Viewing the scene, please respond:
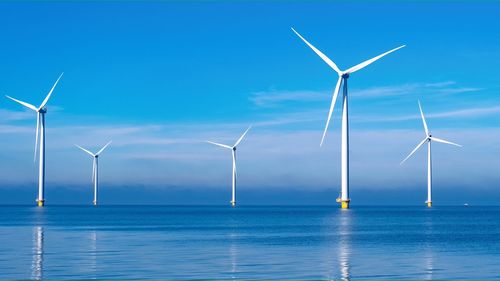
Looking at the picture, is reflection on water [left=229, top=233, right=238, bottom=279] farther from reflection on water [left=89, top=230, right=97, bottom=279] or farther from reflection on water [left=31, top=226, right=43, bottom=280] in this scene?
reflection on water [left=31, top=226, right=43, bottom=280]

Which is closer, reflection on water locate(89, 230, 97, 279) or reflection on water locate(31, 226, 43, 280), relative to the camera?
reflection on water locate(31, 226, 43, 280)

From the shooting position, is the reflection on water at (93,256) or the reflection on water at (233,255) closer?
the reflection on water at (233,255)

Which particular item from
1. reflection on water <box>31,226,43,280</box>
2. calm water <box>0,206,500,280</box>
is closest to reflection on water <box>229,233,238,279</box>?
Result: calm water <box>0,206,500,280</box>

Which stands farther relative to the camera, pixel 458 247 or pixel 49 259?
pixel 458 247

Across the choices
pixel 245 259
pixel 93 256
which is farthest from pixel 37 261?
pixel 245 259

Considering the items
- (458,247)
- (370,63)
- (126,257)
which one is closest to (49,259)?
(126,257)

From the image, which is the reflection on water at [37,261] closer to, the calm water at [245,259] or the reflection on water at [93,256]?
the calm water at [245,259]

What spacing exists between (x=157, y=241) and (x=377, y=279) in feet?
120

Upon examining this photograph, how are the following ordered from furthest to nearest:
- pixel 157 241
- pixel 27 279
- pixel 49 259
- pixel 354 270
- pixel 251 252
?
pixel 157 241 → pixel 251 252 → pixel 49 259 → pixel 354 270 → pixel 27 279

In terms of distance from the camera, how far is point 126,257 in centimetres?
5456

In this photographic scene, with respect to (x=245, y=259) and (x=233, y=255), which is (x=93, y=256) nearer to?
(x=233, y=255)

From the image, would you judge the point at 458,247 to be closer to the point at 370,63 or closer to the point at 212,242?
the point at 212,242

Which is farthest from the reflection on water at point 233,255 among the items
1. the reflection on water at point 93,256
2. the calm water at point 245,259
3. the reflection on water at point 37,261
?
the reflection on water at point 37,261

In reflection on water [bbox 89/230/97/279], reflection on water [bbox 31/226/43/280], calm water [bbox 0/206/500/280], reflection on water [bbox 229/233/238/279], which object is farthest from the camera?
reflection on water [bbox 89/230/97/279]
